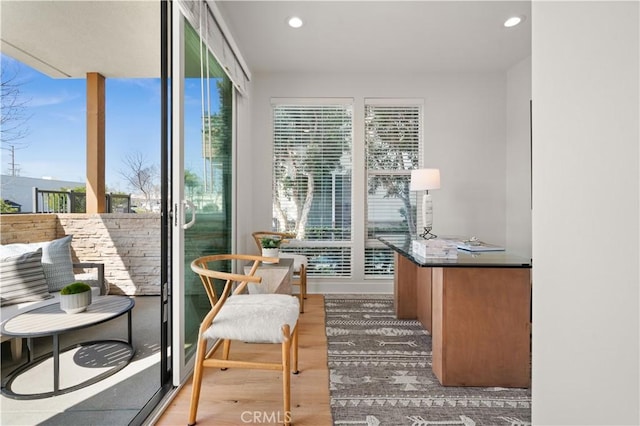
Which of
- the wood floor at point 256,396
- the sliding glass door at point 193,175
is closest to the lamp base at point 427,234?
the wood floor at point 256,396

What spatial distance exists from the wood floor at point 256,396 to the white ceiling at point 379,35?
9.04ft

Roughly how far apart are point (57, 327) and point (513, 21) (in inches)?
159

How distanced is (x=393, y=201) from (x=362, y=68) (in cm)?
163

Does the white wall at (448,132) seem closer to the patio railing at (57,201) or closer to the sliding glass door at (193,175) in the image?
the sliding glass door at (193,175)

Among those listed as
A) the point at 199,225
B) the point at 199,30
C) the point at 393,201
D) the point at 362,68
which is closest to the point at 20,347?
the point at 199,225

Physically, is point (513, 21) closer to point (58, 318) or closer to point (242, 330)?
point (242, 330)

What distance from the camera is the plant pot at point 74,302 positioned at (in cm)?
169

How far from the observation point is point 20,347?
1.48 meters

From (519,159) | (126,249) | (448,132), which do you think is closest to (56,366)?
(126,249)

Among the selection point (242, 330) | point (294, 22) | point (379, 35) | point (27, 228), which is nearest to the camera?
point (27, 228)

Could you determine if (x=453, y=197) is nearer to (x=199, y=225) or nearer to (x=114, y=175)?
(x=199, y=225)

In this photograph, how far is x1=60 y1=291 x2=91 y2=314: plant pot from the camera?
1.69 meters

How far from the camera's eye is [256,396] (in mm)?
1620

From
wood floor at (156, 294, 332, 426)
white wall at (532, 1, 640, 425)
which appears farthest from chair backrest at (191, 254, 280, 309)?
white wall at (532, 1, 640, 425)
